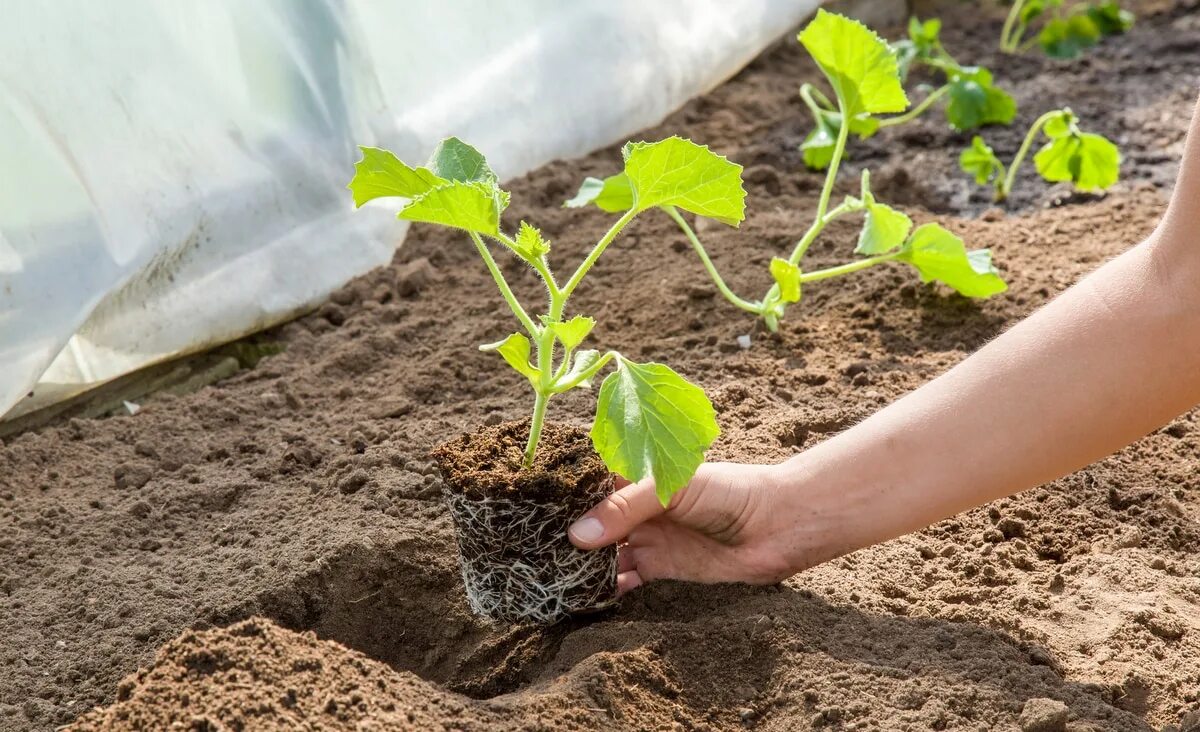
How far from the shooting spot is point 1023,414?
160cm

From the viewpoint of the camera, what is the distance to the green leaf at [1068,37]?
4.35 m

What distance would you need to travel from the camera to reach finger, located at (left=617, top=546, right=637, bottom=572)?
71.2 inches

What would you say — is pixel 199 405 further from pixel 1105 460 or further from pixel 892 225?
pixel 1105 460

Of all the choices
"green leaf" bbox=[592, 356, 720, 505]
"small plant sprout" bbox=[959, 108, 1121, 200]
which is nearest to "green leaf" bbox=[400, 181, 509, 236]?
"green leaf" bbox=[592, 356, 720, 505]

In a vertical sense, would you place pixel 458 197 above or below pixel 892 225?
above

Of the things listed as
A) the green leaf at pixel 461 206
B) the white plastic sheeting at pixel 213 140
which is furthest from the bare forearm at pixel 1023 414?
the white plastic sheeting at pixel 213 140

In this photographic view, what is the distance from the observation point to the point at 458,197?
1.47 meters

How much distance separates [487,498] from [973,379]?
63 cm

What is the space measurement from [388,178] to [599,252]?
27cm

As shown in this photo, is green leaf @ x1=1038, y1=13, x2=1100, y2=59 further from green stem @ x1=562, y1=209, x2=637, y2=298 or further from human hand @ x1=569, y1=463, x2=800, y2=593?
green stem @ x1=562, y1=209, x2=637, y2=298

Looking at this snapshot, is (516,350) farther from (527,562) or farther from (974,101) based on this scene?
(974,101)

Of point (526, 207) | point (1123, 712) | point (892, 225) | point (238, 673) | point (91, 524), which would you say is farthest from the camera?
point (526, 207)

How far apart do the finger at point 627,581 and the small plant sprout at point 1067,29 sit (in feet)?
10.6

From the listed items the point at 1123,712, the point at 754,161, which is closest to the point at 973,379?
the point at 1123,712
